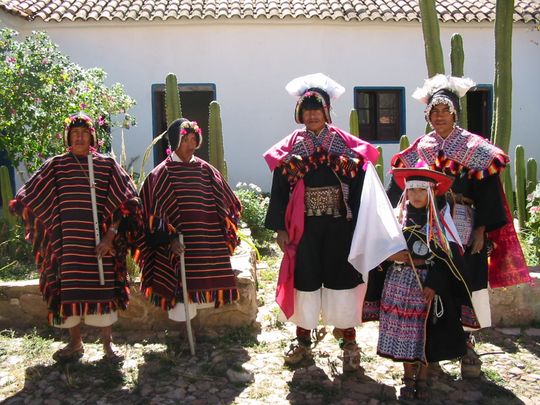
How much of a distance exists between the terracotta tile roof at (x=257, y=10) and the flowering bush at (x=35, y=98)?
4.11 metres

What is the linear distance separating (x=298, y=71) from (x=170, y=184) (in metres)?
7.48

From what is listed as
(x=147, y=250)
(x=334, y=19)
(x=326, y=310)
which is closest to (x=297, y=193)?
(x=326, y=310)

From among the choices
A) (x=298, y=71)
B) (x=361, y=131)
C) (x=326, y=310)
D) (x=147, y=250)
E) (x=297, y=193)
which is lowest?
(x=326, y=310)

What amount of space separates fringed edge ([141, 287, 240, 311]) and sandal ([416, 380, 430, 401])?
1383 mm

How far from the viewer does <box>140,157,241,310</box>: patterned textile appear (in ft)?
12.7

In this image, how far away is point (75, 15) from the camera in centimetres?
1009

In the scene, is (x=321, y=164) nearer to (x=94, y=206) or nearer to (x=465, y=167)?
(x=465, y=167)

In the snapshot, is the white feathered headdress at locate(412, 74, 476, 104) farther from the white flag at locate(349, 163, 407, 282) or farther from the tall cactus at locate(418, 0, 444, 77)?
the tall cactus at locate(418, 0, 444, 77)

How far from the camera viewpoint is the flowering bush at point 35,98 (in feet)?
19.1

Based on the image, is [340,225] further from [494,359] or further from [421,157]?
[494,359]

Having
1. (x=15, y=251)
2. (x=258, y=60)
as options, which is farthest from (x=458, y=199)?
(x=258, y=60)

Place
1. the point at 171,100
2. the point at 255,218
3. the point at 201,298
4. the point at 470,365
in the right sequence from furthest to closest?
1. the point at 255,218
2. the point at 171,100
3. the point at 201,298
4. the point at 470,365

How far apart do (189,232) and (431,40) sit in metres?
3.14

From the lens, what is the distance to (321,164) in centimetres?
369
